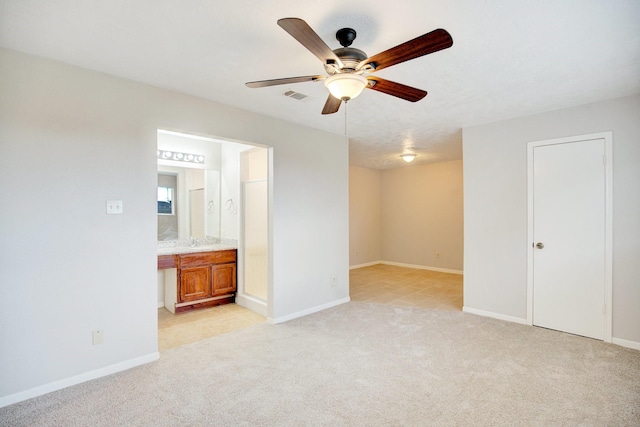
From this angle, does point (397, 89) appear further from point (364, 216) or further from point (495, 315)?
point (364, 216)

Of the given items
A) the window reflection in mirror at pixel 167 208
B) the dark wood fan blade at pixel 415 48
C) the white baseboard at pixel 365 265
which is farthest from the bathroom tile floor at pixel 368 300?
the dark wood fan blade at pixel 415 48

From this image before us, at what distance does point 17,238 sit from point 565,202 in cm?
500

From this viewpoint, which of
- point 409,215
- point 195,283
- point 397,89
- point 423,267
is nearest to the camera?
point 397,89

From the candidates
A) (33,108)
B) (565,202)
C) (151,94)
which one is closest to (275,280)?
(151,94)

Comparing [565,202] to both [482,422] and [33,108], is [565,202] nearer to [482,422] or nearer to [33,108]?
[482,422]

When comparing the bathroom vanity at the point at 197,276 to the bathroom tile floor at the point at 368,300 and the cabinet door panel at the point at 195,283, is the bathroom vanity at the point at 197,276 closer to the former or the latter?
the cabinet door panel at the point at 195,283

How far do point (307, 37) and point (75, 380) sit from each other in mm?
2975

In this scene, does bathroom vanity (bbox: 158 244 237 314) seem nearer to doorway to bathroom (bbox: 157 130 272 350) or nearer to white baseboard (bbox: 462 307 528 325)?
doorway to bathroom (bbox: 157 130 272 350)

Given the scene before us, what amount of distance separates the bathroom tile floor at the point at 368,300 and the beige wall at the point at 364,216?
Answer: 553 mm

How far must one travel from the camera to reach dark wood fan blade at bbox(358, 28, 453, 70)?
150cm

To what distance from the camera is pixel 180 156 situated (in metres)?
4.69

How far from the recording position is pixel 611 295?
320 cm

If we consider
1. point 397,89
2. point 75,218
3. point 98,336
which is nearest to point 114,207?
point 75,218

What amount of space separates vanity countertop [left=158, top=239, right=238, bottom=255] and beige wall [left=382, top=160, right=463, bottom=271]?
449 cm
